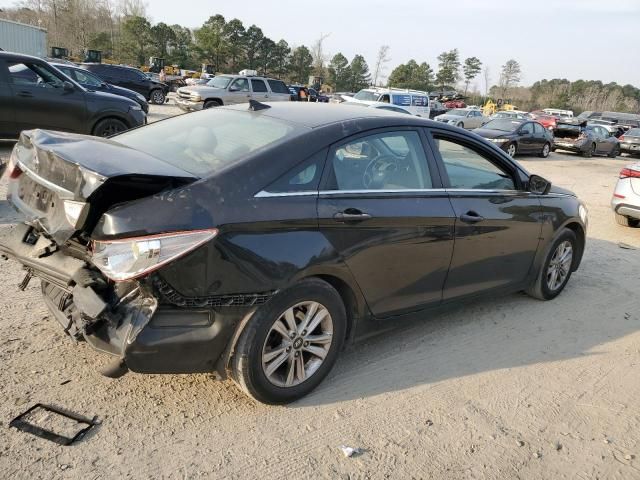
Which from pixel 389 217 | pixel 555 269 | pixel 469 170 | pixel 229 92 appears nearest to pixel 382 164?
pixel 389 217

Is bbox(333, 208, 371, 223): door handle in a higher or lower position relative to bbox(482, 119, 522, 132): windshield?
higher

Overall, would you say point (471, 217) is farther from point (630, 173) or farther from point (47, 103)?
point (47, 103)

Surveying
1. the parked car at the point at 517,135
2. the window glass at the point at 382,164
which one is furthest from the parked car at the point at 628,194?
the parked car at the point at 517,135

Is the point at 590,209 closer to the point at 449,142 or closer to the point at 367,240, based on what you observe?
the point at 449,142

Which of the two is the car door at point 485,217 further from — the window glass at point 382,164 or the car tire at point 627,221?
the car tire at point 627,221

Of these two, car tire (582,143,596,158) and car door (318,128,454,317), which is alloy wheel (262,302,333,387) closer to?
car door (318,128,454,317)

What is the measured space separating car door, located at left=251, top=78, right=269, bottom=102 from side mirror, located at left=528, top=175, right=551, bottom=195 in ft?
64.5

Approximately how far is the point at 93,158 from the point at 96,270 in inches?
22.3

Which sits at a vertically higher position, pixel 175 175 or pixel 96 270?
pixel 175 175

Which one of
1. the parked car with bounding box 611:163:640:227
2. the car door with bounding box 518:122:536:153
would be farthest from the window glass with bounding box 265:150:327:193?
the car door with bounding box 518:122:536:153

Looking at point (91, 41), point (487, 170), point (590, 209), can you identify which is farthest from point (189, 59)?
point (487, 170)

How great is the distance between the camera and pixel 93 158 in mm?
2723

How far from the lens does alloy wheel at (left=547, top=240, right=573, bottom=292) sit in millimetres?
4992

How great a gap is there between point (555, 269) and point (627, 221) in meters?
4.98
